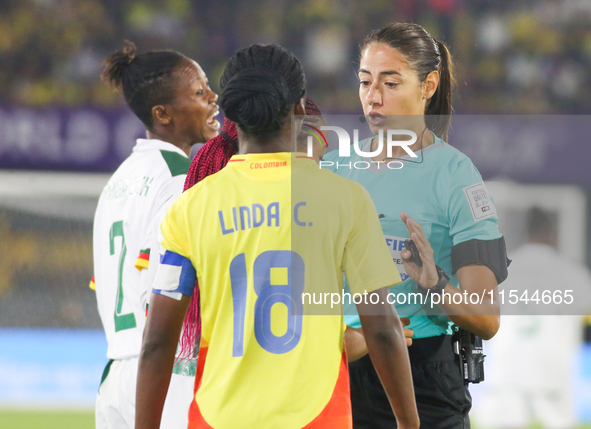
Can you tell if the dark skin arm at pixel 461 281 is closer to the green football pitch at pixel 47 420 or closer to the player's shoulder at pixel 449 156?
the player's shoulder at pixel 449 156

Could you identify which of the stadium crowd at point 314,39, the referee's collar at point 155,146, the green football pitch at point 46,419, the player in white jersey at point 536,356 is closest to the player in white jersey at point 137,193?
the referee's collar at point 155,146

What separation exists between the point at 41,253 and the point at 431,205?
6.36 meters

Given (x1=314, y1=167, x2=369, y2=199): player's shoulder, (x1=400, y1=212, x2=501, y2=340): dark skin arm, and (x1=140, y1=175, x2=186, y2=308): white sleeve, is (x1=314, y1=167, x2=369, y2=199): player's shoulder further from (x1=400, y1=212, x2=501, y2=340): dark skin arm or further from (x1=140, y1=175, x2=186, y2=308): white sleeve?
(x1=140, y1=175, x2=186, y2=308): white sleeve

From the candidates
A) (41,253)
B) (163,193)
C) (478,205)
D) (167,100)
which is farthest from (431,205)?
(41,253)

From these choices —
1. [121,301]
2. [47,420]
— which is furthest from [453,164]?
[47,420]

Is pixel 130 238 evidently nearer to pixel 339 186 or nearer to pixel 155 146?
pixel 155 146

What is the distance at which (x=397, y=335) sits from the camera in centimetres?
164

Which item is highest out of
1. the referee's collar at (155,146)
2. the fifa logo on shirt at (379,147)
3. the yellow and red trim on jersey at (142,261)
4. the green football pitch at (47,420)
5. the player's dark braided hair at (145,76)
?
the player's dark braided hair at (145,76)

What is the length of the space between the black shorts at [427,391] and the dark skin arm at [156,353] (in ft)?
2.21

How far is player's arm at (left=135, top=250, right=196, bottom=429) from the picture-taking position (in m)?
1.62

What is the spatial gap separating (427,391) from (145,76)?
1717 mm

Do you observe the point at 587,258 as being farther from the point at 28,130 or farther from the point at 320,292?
the point at 320,292

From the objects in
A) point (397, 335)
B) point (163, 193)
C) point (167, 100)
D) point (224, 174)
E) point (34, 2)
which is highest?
point (34, 2)

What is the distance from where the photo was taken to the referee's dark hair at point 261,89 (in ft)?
5.30
